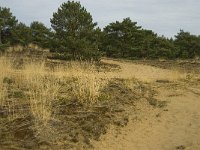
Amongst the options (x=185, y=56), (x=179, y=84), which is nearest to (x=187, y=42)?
(x=185, y=56)

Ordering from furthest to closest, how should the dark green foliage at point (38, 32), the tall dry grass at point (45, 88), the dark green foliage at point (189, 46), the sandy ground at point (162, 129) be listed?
the dark green foliage at point (189, 46) < the dark green foliage at point (38, 32) < the tall dry grass at point (45, 88) < the sandy ground at point (162, 129)

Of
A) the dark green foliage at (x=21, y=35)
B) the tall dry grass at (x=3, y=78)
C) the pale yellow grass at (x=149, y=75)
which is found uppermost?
the dark green foliage at (x=21, y=35)

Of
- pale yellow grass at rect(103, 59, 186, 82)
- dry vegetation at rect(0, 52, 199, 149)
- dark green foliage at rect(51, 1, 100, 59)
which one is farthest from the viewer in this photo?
dark green foliage at rect(51, 1, 100, 59)

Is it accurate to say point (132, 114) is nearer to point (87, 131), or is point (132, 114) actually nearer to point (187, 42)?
point (87, 131)

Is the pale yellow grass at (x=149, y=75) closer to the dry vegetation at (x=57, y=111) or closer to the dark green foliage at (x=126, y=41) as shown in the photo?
the dry vegetation at (x=57, y=111)

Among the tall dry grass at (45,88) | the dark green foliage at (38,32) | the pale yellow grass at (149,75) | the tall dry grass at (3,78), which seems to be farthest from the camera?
the dark green foliage at (38,32)

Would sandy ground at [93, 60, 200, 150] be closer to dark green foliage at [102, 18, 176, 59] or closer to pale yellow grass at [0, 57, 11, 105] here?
pale yellow grass at [0, 57, 11, 105]

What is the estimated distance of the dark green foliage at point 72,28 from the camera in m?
23.7

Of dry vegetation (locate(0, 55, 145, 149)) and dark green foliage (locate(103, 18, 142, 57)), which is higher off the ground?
dark green foliage (locate(103, 18, 142, 57))

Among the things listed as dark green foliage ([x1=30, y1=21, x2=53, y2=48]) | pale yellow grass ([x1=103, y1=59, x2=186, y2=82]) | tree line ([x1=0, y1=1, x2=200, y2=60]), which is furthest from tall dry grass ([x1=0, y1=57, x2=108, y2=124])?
dark green foliage ([x1=30, y1=21, x2=53, y2=48])

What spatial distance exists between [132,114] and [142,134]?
1.11 meters

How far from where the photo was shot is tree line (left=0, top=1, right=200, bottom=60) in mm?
23891

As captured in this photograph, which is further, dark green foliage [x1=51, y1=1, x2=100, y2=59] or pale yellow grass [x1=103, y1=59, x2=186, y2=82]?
dark green foliage [x1=51, y1=1, x2=100, y2=59]

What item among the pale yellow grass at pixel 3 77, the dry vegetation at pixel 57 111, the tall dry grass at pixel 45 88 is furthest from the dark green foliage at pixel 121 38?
the dry vegetation at pixel 57 111
